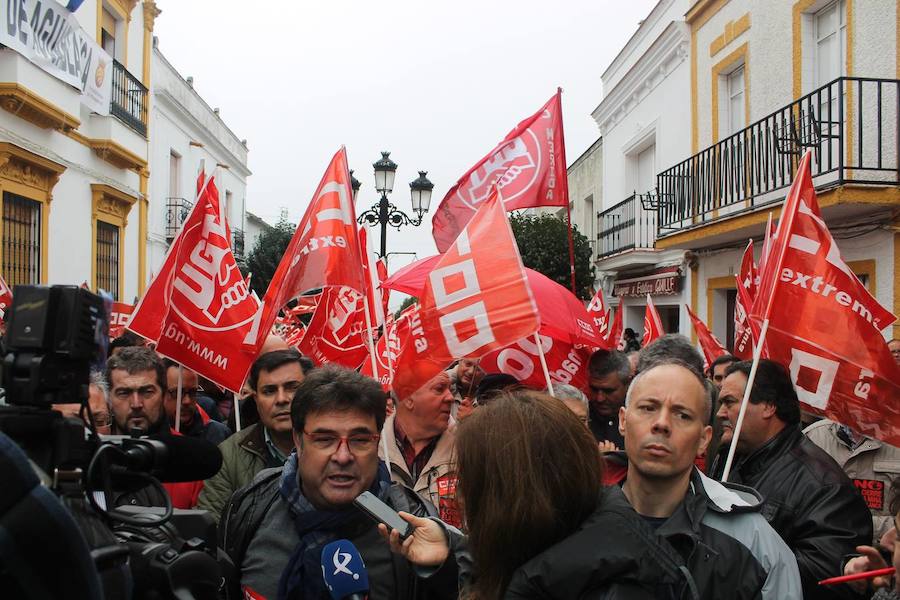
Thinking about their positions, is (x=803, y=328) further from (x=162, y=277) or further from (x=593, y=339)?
(x=162, y=277)

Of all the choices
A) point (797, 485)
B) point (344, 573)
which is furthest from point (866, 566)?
point (344, 573)

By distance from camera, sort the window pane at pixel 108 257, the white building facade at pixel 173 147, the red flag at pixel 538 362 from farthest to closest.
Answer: the white building facade at pixel 173 147
the window pane at pixel 108 257
the red flag at pixel 538 362

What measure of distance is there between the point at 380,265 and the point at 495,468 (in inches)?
356

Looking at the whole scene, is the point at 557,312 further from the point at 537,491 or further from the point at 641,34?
the point at 641,34

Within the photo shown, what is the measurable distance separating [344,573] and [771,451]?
2.04 meters

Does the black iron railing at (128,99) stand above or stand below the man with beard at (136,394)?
above

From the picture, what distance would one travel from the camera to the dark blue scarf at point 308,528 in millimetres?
2379

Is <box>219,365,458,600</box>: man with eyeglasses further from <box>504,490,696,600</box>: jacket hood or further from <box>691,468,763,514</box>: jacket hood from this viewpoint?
<box>691,468,763,514</box>: jacket hood

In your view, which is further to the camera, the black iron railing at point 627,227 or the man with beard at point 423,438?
the black iron railing at point 627,227

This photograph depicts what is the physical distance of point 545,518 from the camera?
1779 millimetres

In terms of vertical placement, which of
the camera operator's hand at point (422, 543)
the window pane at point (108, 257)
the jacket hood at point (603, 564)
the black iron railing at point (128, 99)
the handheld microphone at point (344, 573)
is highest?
the black iron railing at point (128, 99)

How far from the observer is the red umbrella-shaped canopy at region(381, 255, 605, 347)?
548 centimetres

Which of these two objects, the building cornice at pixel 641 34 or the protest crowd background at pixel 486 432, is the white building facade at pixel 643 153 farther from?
the protest crowd background at pixel 486 432

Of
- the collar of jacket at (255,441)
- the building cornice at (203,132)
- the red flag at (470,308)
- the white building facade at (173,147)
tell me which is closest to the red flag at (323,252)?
the red flag at (470,308)
